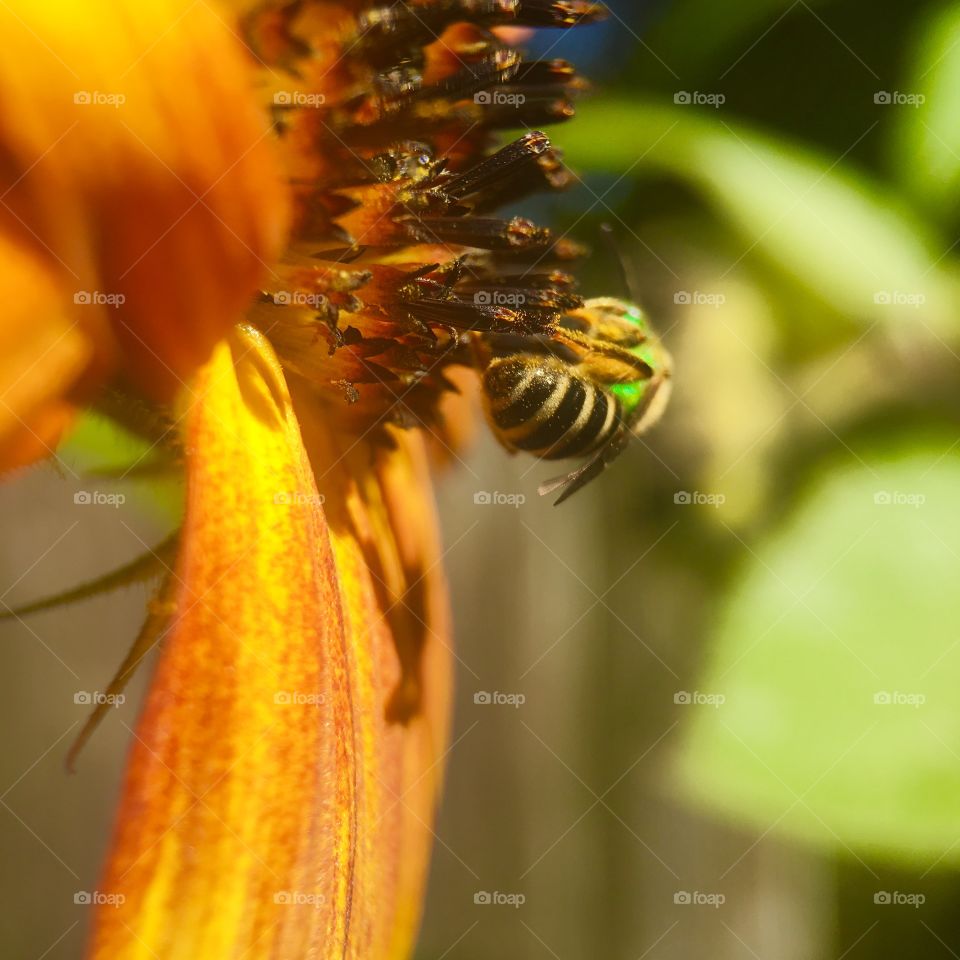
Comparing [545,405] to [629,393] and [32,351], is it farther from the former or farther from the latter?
[32,351]

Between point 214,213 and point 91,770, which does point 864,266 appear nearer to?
point 214,213

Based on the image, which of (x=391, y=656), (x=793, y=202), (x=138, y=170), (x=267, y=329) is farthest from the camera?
(x=793, y=202)

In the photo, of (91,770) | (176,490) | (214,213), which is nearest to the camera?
(214,213)

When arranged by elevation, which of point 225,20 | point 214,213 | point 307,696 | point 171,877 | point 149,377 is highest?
point 225,20

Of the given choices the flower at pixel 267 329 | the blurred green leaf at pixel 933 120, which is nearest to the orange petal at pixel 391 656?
the flower at pixel 267 329

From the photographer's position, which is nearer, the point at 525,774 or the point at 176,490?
the point at 176,490

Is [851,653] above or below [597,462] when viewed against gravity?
below

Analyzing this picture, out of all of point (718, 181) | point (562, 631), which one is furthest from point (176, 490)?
point (718, 181)

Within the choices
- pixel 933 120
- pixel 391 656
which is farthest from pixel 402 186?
pixel 933 120
